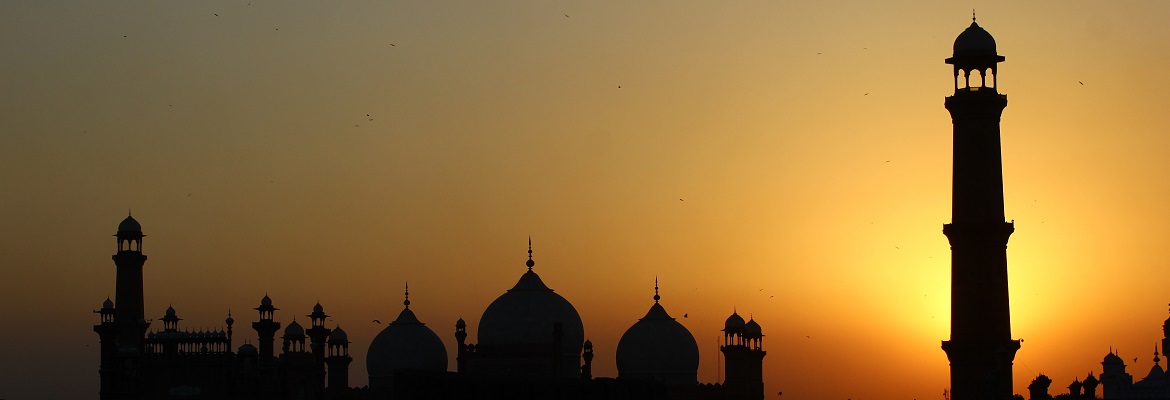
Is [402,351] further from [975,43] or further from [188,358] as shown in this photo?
[975,43]

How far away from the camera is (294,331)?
8400 centimetres

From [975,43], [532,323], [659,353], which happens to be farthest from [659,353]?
[975,43]

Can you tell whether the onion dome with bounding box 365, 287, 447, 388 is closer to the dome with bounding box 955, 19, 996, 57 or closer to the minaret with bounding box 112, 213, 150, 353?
the minaret with bounding box 112, 213, 150, 353

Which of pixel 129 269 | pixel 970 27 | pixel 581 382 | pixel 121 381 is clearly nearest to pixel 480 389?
pixel 581 382

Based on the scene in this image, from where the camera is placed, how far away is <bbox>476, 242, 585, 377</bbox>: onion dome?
256 ft

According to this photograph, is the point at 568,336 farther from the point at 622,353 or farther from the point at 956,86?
the point at 956,86

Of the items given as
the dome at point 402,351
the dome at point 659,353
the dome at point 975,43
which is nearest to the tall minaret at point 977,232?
the dome at point 975,43

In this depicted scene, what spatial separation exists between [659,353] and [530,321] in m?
5.82

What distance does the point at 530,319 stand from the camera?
7838cm

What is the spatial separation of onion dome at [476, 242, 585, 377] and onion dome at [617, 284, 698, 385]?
2742 millimetres

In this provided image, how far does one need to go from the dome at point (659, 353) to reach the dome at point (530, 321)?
2735 millimetres

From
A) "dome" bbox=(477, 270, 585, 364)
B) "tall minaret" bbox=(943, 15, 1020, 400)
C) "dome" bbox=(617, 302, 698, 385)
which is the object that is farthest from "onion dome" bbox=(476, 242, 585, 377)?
"tall minaret" bbox=(943, 15, 1020, 400)

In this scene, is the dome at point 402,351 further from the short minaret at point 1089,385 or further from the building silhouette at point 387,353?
the short minaret at point 1089,385

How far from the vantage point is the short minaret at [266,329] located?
75.4 metres
